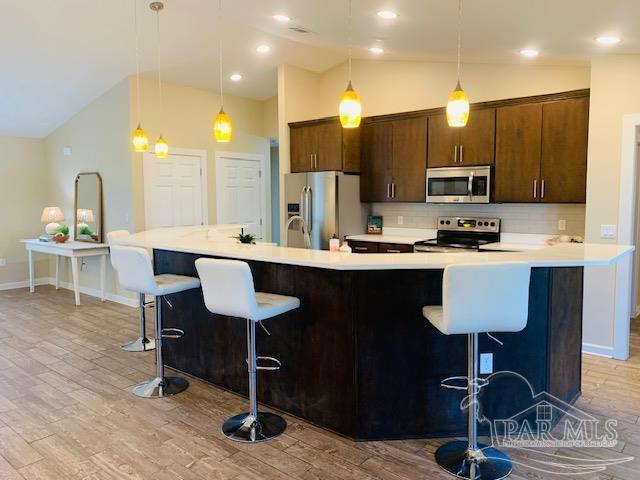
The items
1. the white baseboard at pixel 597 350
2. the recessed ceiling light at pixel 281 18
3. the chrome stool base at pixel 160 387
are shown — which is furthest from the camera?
the recessed ceiling light at pixel 281 18

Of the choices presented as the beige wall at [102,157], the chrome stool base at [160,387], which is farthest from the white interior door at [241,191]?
the chrome stool base at [160,387]

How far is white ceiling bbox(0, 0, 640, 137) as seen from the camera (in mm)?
3277

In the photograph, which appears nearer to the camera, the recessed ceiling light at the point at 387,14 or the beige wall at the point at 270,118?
the recessed ceiling light at the point at 387,14

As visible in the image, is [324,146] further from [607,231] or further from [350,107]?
[607,231]

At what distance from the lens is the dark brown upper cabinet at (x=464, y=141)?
4.89 meters

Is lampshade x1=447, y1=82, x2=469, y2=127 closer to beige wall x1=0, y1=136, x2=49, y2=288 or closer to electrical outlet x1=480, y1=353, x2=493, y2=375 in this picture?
electrical outlet x1=480, y1=353, x2=493, y2=375

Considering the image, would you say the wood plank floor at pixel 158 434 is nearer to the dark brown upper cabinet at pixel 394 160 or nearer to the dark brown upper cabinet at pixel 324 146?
the dark brown upper cabinet at pixel 394 160

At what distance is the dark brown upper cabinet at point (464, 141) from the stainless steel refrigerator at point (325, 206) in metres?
1.04

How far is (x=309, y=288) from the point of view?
286 cm

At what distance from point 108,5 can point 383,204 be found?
3.69m

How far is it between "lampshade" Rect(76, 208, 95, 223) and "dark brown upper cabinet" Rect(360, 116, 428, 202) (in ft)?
12.5

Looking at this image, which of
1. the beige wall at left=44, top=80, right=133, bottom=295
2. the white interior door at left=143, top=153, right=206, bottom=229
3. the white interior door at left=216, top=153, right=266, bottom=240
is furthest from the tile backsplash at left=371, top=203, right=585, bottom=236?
the beige wall at left=44, top=80, right=133, bottom=295

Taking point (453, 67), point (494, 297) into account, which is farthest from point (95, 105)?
point (494, 297)

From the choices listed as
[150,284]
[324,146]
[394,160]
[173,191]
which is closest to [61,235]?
[173,191]
